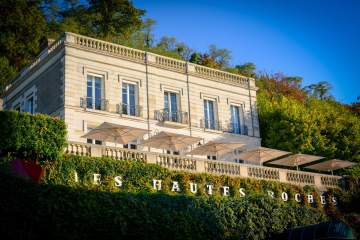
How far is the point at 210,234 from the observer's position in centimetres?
1945

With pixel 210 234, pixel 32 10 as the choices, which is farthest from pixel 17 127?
pixel 32 10

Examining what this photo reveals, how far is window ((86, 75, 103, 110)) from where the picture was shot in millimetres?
29047

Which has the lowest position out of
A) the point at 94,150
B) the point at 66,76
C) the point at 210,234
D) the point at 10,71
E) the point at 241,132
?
the point at 210,234

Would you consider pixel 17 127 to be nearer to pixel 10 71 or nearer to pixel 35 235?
pixel 35 235

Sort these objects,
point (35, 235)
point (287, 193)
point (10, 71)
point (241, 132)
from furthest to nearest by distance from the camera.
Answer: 1. point (10, 71)
2. point (241, 132)
3. point (287, 193)
4. point (35, 235)

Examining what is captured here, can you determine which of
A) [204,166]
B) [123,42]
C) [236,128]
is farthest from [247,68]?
[204,166]

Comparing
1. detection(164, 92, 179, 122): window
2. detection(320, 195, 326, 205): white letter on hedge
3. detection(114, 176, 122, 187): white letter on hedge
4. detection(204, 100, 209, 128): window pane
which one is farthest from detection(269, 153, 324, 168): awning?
detection(114, 176, 122, 187): white letter on hedge

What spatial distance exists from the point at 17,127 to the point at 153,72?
509 inches

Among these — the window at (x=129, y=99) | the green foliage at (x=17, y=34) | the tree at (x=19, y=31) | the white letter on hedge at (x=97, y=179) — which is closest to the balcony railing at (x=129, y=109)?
the window at (x=129, y=99)

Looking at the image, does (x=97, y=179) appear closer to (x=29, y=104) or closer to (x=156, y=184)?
(x=156, y=184)

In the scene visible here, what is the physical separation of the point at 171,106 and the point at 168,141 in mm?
5984

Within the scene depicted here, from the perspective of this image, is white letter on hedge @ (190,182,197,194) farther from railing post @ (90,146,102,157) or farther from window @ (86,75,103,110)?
window @ (86,75,103,110)

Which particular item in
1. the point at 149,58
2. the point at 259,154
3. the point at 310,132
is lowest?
the point at 259,154

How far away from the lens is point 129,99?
101 feet
